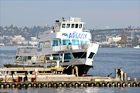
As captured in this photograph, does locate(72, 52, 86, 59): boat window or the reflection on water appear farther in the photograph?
locate(72, 52, 86, 59): boat window

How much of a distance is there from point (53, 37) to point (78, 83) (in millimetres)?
16596

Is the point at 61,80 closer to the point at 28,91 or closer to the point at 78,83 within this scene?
the point at 78,83

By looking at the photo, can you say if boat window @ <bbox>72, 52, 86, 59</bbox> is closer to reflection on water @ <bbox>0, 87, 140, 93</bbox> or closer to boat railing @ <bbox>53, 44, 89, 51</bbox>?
boat railing @ <bbox>53, 44, 89, 51</bbox>

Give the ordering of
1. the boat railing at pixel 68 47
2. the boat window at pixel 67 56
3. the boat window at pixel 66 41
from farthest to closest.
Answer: the boat window at pixel 66 41
the boat window at pixel 67 56
the boat railing at pixel 68 47

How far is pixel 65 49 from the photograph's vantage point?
7812 cm

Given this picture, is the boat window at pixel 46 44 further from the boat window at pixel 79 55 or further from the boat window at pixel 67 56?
the boat window at pixel 79 55

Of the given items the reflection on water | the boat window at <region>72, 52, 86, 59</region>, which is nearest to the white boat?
the boat window at <region>72, 52, 86, 59</region>

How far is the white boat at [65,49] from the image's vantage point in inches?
2995

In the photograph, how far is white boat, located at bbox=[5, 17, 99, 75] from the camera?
76.1 metres

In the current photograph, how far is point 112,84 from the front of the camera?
66000mm

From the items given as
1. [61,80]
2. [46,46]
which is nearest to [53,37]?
[46,46]

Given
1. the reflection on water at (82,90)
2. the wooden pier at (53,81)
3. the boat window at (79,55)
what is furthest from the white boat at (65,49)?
the reflection on water at (82,90)

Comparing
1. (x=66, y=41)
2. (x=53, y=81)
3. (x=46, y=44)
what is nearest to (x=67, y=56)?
(x=66, y=41)

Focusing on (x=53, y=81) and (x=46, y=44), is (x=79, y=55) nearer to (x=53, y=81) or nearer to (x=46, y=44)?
(x=46, y=44)
